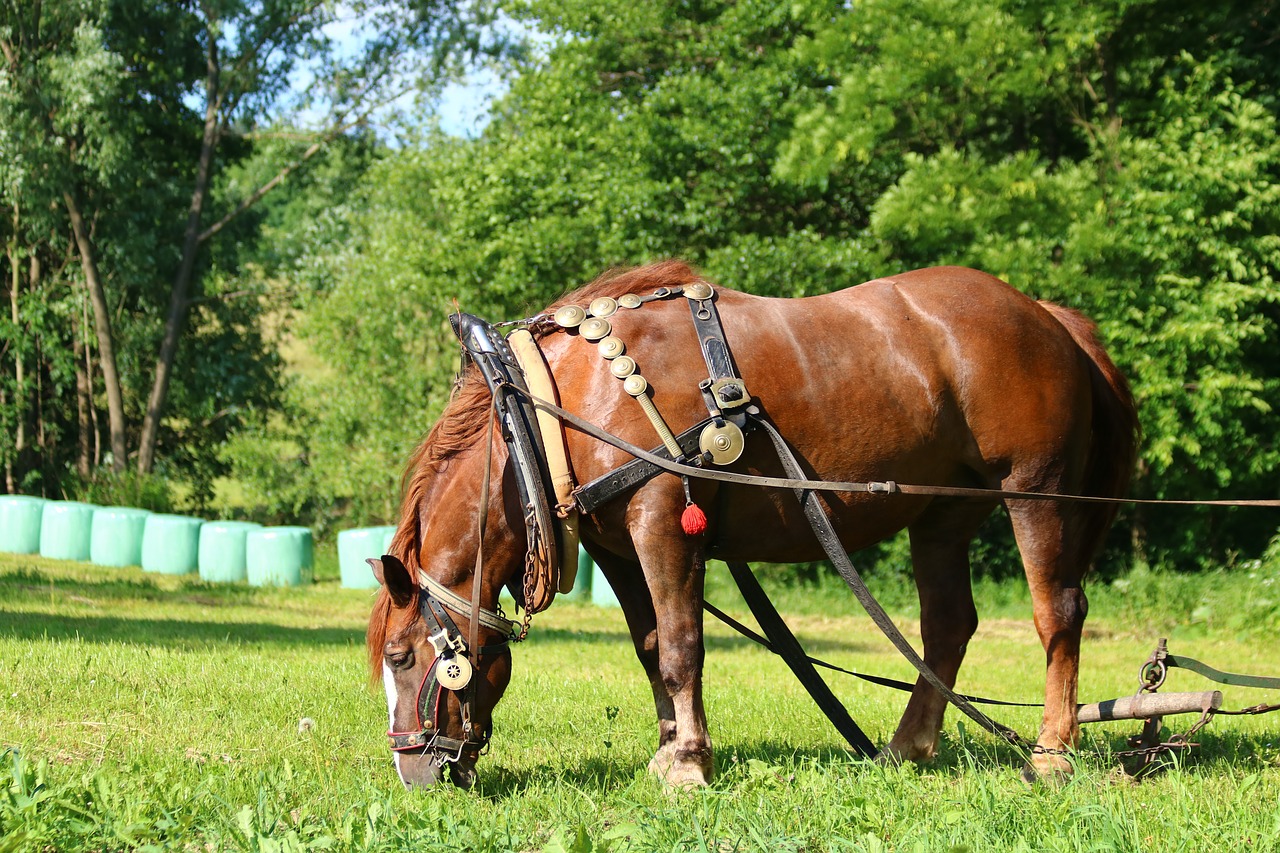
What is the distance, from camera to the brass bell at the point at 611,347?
406 centimetres

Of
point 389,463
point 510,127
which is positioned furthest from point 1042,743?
point 510,127

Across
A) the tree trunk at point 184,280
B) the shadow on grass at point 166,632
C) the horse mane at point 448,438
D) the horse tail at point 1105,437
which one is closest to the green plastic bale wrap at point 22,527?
the tree trunk at point 184,280

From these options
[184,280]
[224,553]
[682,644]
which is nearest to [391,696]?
[682,644]

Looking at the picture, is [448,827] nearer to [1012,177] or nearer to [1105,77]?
[1012,177]

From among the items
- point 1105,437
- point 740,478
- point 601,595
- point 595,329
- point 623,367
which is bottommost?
point 601,595

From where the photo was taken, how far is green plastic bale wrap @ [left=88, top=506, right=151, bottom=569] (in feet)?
50.6

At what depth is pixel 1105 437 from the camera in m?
4.94

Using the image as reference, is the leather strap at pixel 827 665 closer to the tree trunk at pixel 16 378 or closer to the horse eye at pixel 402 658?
the horse eye at pixel 402 658

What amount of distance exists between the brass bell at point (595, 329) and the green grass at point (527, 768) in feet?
5.10

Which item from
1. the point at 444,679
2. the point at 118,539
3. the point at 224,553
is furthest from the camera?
the point at 118,539

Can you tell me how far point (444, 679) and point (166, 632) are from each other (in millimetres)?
5461

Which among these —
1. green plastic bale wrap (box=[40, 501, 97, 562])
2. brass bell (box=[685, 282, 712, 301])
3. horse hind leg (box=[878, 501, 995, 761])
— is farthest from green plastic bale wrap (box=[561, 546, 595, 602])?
brass bell (box=[685, 282, 712, 301])

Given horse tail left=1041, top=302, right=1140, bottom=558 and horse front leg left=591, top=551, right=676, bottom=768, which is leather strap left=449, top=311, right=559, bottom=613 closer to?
horse front leg left=591, top=551, right=676, bottom=768

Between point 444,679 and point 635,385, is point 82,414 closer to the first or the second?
point 444,679
